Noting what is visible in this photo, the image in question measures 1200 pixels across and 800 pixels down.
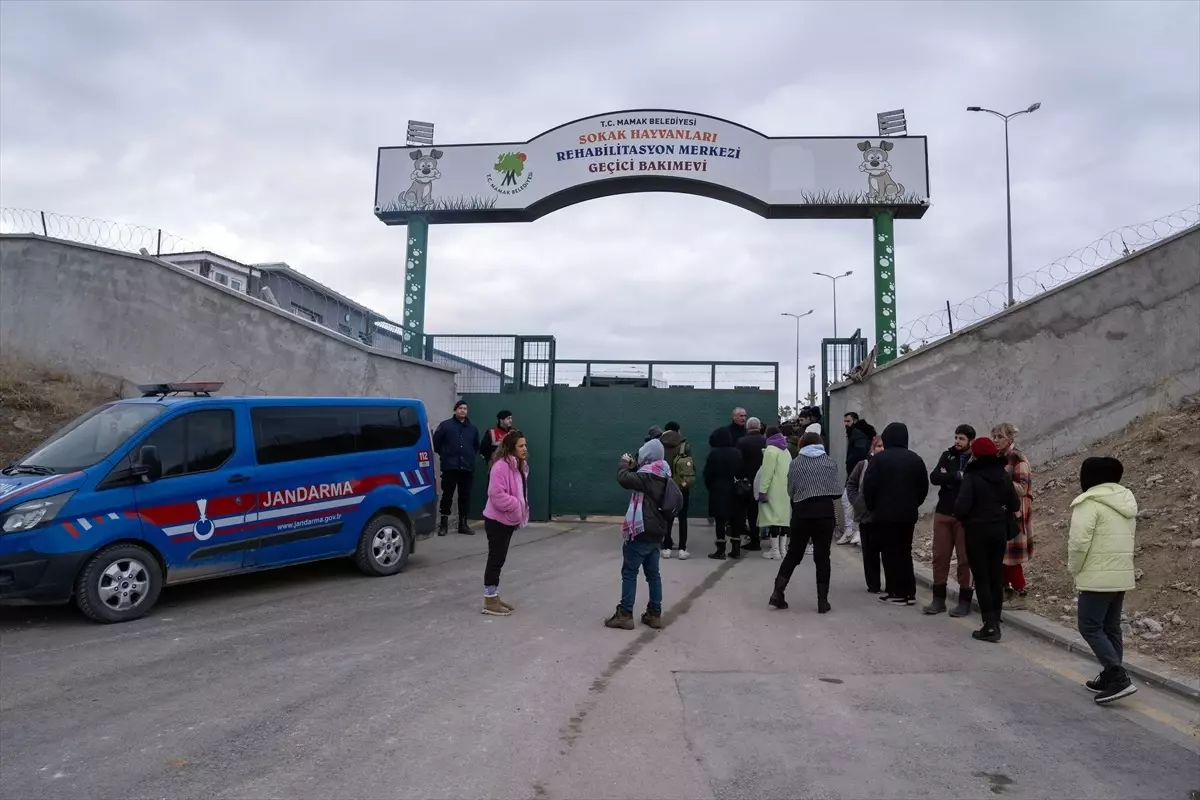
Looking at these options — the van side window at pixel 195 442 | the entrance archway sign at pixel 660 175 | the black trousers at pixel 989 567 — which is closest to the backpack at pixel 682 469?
the black trousers at pixel 989 567

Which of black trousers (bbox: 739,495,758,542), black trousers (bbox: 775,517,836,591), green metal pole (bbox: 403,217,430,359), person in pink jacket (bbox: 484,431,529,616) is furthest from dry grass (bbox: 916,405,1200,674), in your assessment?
green metal pole (bbox: 403,217,430,359)

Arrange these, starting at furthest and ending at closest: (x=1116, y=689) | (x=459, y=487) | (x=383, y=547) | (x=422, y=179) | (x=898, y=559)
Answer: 1. (x=422, y=179)
2. (x=459, y=487)
3. (x=383, y=547)
4. (x=898, y=559)
5. (x=1116, y=689)

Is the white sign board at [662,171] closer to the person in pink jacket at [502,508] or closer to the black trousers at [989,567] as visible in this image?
the person in pink jacket at [502,508]

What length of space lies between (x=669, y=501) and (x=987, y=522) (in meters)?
2.64

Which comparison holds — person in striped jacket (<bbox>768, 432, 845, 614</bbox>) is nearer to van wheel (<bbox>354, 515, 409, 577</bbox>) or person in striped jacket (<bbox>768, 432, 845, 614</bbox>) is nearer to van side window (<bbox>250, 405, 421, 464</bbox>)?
van wheel (<bbox>354, 515, 409, 577</bbox>)

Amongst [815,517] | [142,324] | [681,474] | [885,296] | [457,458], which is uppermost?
[885,296]

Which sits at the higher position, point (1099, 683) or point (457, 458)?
point (457, 458)

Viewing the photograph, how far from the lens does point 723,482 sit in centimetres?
1131

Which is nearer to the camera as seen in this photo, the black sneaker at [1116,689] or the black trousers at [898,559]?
the black sneaker at [1116,689]

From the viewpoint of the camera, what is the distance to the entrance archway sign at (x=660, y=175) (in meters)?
17.5

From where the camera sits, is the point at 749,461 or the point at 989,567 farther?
the point at 749,461

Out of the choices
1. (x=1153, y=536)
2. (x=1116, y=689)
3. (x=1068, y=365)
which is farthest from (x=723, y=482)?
(x=1116, y=689)

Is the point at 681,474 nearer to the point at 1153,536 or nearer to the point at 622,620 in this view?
the point at 622,620

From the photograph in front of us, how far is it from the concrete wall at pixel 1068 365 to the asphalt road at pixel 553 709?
6.29m
